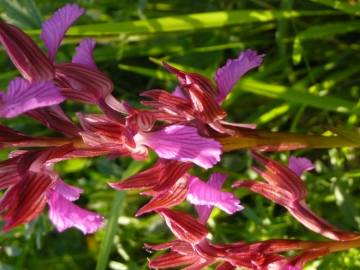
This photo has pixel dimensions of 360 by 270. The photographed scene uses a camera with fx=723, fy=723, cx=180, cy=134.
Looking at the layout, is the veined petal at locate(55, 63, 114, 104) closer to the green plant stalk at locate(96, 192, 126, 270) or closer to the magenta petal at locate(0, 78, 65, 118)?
the magenta petal at locate(0, 78, 65, 118)

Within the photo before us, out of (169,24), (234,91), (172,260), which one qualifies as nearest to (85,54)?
(172,260)

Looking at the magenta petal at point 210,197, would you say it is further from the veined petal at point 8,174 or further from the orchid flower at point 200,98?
the veined petal at point 8,174

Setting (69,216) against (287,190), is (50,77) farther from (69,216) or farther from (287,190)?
(287,190)

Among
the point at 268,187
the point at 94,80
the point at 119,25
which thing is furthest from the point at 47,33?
the point at 119,25

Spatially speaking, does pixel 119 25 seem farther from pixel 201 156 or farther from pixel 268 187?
pixel 201 156

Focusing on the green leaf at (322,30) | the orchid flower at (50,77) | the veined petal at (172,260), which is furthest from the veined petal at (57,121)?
the green leaf at (322,30)

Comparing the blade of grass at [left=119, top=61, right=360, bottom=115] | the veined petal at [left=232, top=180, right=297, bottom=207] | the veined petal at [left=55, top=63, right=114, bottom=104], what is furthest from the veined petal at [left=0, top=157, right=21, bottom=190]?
the blade of grass at [left=119, top=61, right=360, bottom=115]
